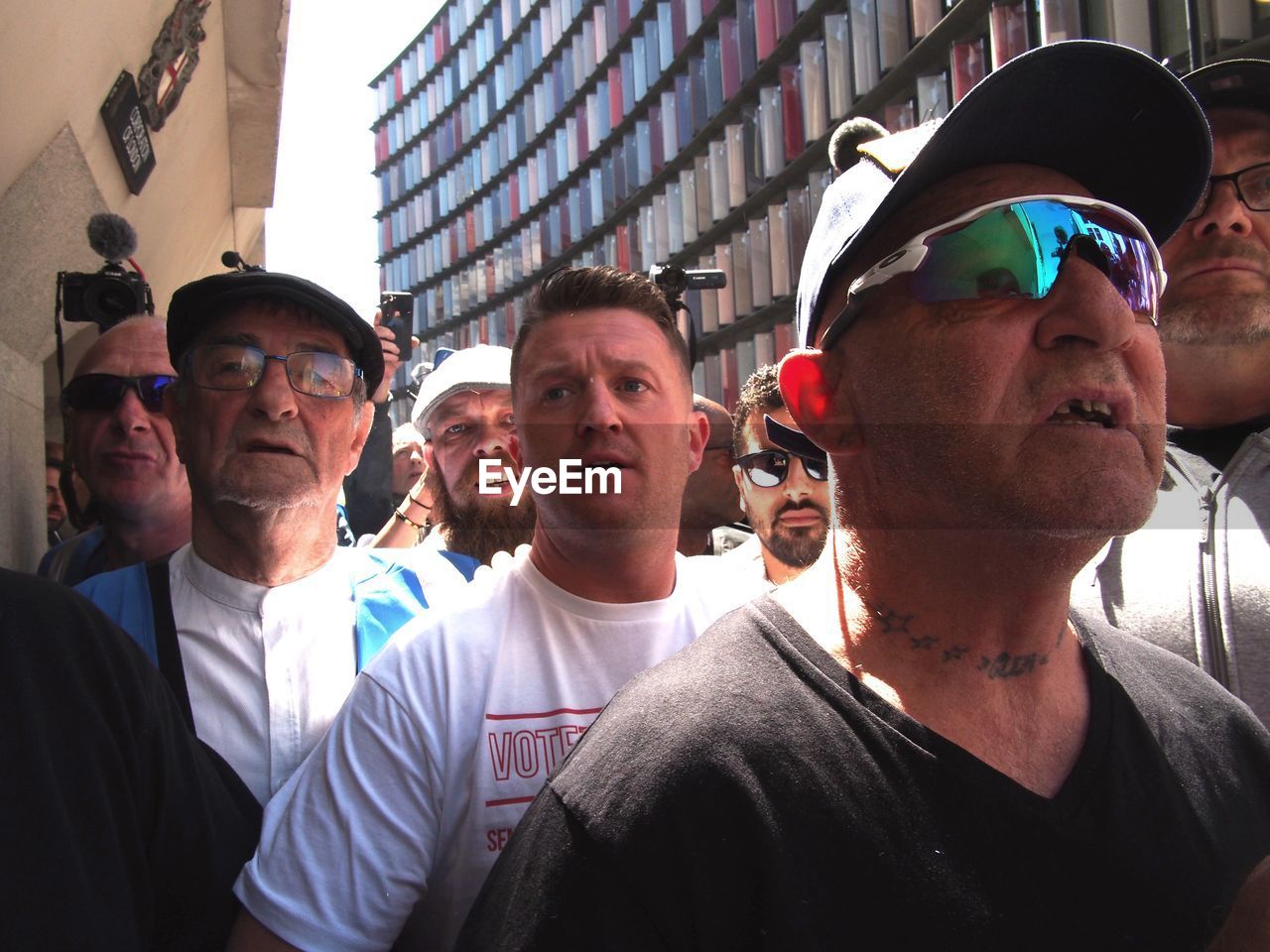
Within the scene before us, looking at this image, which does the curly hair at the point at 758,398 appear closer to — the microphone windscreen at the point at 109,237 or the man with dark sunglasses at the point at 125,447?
the man with dark sunglasses at the point at 125,447

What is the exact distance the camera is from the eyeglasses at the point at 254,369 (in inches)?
92.7

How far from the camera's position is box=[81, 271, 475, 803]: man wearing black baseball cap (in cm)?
204

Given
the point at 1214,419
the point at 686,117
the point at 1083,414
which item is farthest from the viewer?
the point at 686,117

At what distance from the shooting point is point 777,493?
3.71 meters

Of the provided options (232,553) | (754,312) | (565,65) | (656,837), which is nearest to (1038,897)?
(656,837)

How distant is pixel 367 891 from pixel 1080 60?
1529 millimetres

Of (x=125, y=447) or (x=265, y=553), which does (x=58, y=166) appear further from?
(x=265, y=553)

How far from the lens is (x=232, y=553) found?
2.23m

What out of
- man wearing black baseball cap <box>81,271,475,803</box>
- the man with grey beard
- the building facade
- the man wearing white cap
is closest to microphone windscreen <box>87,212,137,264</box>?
the man wearing white cap

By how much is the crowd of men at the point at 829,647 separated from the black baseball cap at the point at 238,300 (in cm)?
10

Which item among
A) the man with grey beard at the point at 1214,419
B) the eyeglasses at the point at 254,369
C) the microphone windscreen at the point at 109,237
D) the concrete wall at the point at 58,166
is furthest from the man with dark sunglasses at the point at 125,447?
the man with grey beard at the point at 1214,419

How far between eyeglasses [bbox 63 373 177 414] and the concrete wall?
29.1 inches

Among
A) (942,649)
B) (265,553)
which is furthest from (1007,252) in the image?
(265,553)

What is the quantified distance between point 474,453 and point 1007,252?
7.89ft
